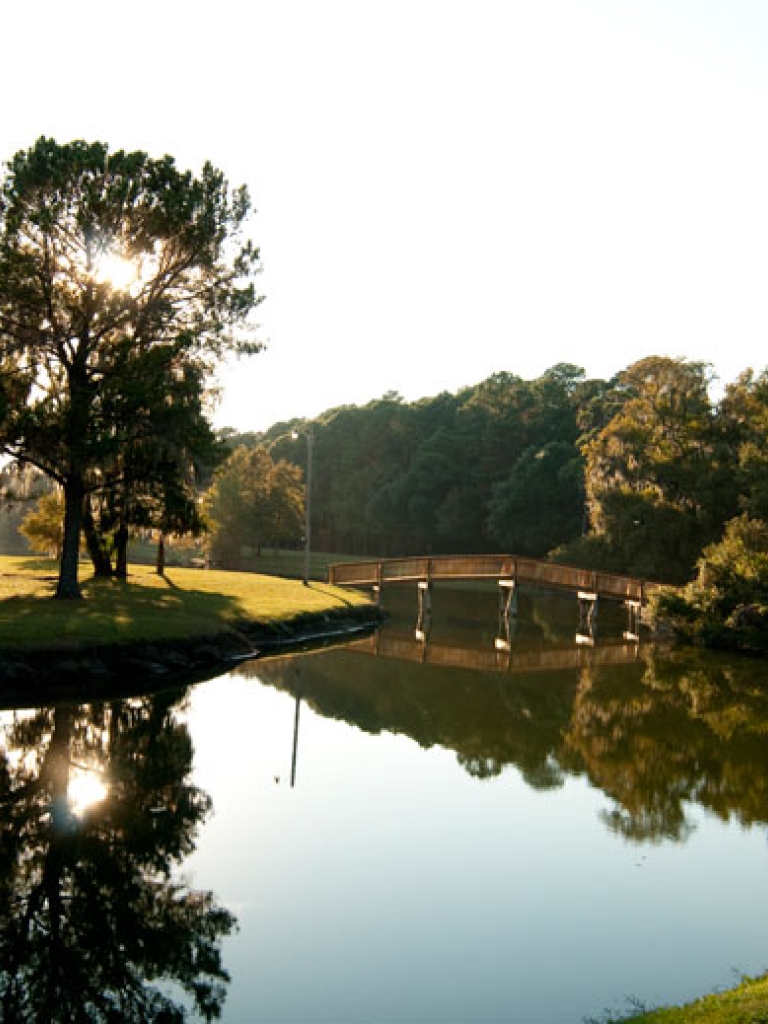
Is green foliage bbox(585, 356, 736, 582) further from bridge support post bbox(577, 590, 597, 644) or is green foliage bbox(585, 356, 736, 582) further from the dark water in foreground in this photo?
the dark water in foreground

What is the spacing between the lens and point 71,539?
28.5 m

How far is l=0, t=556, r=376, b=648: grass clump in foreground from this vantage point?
2338 centimetres

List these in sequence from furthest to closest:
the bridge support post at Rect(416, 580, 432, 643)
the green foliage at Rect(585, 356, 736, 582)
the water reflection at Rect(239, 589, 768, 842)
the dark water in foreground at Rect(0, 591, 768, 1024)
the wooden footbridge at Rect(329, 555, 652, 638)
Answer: the green foliage at Rect(585, 356, 736, 582) → the wooden footbridge at Rect(329, 555, 652, 638) → the bridge support post at Rect(416, 580, 432, 643) → the water reflection at Rect(239, 589, 768, 842) → the dark water in foreground at Rect(0, 591, 768, 1024)

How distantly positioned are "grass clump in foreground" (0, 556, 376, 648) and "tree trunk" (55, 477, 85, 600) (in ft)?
1.86

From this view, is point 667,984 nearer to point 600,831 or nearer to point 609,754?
point 600,831

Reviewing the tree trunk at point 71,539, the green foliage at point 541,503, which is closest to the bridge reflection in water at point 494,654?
the tree trunk at point 71,539

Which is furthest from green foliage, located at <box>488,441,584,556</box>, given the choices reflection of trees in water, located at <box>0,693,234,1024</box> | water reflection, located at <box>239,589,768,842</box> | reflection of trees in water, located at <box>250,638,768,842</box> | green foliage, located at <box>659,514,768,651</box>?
reflection of trees in water, located at <box>0,693,234,1024</box>

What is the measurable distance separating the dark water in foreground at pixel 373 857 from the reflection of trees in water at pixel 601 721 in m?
0.10

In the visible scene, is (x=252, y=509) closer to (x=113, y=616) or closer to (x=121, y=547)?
(x=121, y=547)

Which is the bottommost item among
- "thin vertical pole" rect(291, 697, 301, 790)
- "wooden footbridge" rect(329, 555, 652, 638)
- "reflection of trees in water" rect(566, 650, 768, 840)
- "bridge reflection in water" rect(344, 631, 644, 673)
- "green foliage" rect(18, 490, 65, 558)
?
"thin vertical pole" rect(291, 697, 301, 790)

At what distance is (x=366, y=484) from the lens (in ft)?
313

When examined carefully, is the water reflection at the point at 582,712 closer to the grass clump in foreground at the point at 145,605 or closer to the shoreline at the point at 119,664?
the shoreline at the point at 119,664

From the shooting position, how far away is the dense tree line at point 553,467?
4916cm

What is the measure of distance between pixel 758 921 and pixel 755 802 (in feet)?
16.7
